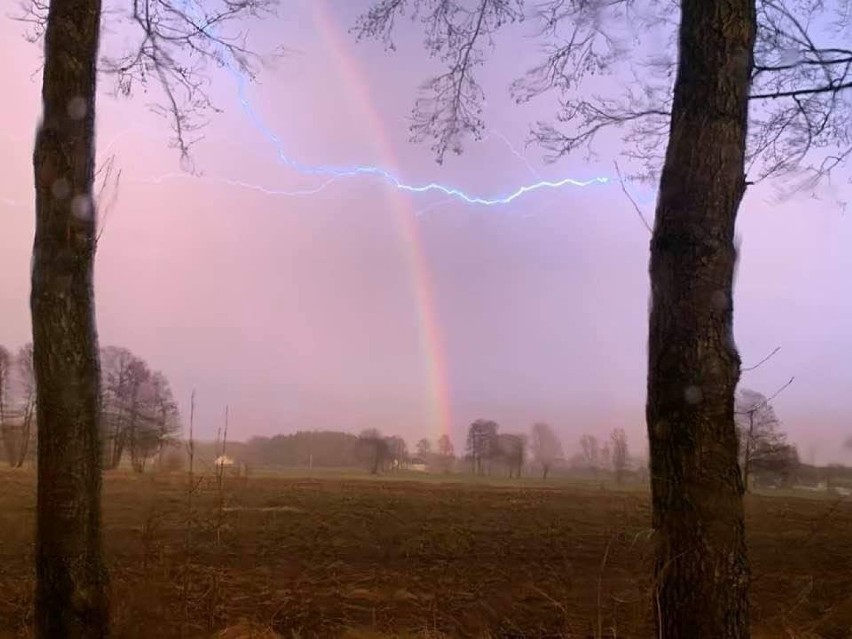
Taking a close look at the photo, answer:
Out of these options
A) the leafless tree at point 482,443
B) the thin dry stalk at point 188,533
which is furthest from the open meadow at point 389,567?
the leafless tree at point 482,443

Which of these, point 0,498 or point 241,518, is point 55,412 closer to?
point 241,518

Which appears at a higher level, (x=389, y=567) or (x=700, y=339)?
(x=700, y=339)

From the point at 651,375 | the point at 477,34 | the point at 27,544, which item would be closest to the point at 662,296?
the point at 651,375

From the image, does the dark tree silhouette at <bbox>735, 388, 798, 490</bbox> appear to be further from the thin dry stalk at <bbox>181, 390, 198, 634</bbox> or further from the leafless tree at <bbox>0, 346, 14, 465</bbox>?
the leafless tree at <bbox>0, 346, 14, 465</bbox>

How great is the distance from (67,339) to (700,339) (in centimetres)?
333

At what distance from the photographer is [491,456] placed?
8081 centimetres

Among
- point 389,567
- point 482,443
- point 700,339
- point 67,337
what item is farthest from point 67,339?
point 482,443

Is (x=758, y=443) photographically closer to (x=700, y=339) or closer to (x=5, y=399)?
(x=700, y=339)

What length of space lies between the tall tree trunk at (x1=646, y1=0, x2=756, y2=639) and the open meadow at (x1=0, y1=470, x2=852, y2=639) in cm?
30

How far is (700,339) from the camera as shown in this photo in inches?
139

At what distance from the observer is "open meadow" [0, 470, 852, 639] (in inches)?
213

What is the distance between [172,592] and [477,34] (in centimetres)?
464

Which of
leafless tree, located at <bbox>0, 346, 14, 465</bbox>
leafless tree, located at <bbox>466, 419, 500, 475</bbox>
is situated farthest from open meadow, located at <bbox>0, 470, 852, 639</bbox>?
leafless tree, located at <bbox>466, 419, 500, 475</bbox>

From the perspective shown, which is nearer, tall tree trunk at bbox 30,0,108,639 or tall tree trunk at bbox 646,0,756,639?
tall tree trunk at bbox 646,0,756,639
